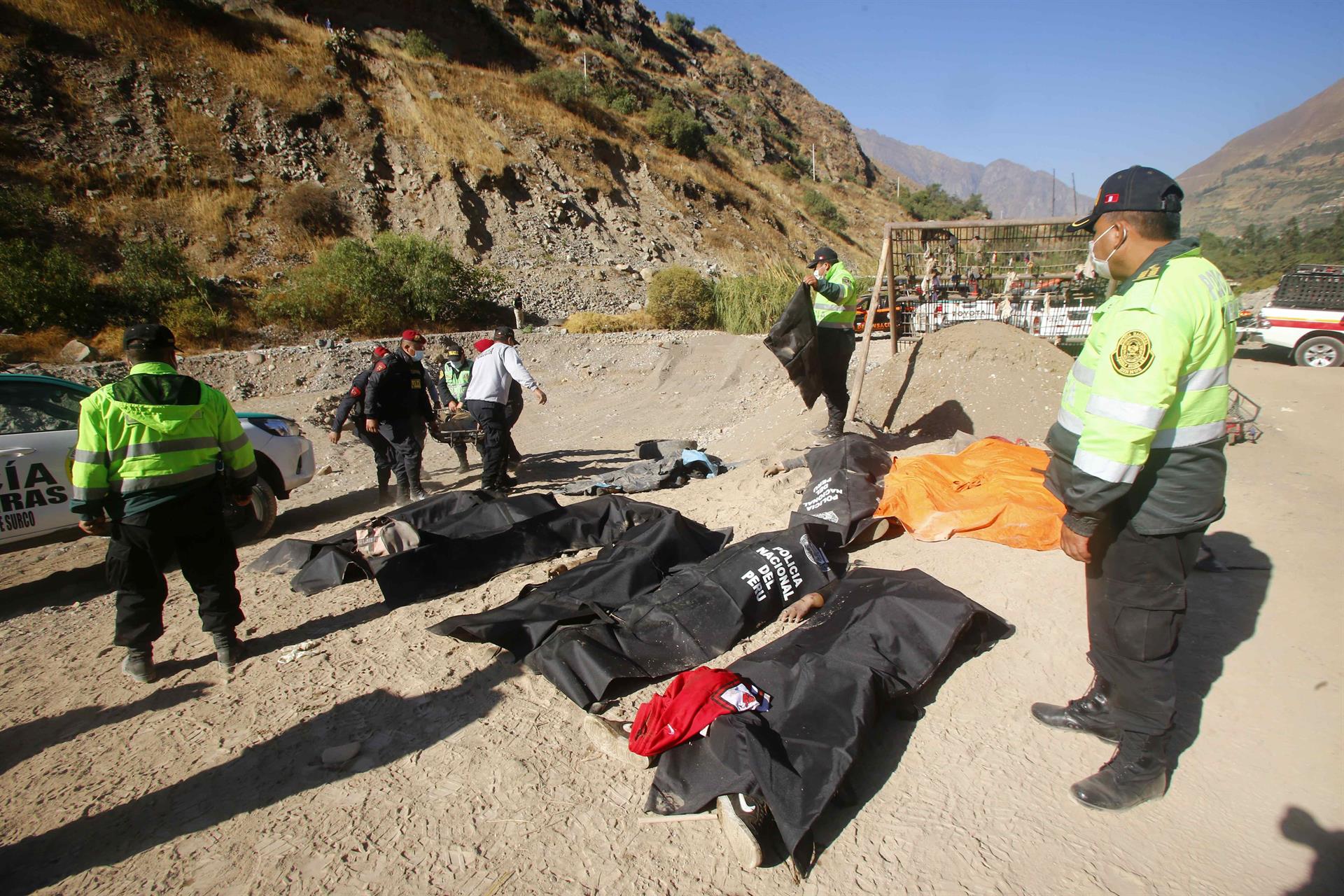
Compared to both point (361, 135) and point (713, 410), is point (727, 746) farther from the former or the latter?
point (361, 135)

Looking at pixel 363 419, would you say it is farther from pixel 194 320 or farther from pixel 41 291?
pixel 41 291

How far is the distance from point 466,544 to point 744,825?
9.43 feet

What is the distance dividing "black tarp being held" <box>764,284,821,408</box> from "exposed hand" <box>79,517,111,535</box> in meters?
4.99

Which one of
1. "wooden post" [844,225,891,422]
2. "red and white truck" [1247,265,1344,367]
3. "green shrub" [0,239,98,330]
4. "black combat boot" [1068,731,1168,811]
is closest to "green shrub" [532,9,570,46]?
"green shrub" [0,239,98,330]

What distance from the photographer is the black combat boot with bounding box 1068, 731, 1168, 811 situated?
217 cm

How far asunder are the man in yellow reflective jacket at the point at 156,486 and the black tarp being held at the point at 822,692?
2586mm

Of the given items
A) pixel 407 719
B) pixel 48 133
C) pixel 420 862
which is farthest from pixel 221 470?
pixel 48 133

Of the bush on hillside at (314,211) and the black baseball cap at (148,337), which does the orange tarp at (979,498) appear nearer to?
the black baseball cap at (148,337)

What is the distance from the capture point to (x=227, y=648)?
11.2ft

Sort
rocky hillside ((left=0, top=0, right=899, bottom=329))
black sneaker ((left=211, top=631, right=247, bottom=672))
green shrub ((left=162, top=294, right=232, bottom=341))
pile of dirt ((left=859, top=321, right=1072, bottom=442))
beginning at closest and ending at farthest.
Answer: black sneaker ((left=211, top=631, right=247, bottom=672)) < pile of dirt ((left=859, top=321, right=1072, bottom=442)) < green shrub ((left=162, top=294, right=232, bottom=341)) < rocky hillside ((left=0, top=0, right=899, bottom=329))

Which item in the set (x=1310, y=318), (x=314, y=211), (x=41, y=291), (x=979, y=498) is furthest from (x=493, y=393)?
(x=314, y=211)

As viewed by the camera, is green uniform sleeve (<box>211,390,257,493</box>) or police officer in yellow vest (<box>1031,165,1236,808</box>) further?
green uniform sleeve (<box>211,390,257,493</box>)

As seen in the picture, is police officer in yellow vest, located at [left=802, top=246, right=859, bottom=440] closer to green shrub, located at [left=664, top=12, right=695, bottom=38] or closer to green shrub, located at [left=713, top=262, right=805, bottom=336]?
green shrub, located at [left=713, top=262, right=805, bottom=336]

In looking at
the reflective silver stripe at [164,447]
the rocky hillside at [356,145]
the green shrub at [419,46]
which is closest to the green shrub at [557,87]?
the rocky hillside at [356,145]
